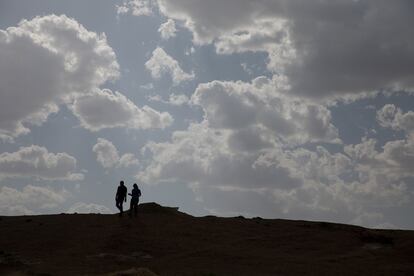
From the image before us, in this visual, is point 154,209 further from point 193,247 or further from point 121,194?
point 193,247

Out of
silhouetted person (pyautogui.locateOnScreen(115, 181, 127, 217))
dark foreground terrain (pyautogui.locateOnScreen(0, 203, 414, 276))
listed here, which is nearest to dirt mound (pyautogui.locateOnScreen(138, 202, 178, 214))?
dark foreground terrain (pyautogui.locateOnScreen(0, 203, 414, 276))

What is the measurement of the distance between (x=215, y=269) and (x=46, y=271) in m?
7.26

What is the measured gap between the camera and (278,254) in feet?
97.0

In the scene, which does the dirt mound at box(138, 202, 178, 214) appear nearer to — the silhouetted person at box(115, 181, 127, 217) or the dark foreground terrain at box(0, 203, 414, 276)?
the dark foreground terrain at box(0, 203, 414, 276)

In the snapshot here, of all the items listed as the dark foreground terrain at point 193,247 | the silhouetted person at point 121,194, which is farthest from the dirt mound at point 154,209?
the silhouetted person at point 121,194

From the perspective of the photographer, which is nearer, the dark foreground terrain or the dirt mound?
the dark foreground terrain

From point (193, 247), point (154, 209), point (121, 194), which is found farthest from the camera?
point (154, 209)

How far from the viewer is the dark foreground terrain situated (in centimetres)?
2545

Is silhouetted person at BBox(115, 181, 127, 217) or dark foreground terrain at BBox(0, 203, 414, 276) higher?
silhouetted person at BBox(115, 181, 127, 217)

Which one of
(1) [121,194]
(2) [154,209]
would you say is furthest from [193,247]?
(2) [154,209]

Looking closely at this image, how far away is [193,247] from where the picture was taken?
30.4 m

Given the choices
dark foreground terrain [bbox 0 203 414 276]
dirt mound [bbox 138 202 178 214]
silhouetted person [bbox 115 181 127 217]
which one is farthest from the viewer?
dirt mound [bbox 138 202 178 214]

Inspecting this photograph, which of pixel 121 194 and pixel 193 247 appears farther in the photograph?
pixel 121 194

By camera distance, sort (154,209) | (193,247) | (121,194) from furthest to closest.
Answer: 1. (154,209)
2. (121,194)
3. (193,247)
